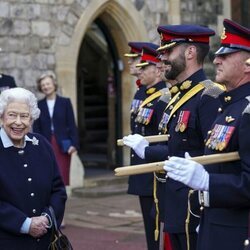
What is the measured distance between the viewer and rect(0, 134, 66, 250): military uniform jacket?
4.36m

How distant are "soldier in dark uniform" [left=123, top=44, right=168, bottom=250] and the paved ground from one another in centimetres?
156

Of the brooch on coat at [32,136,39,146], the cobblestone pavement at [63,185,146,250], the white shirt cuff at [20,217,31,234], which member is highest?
the brooch on coat at [32,136,39,146]

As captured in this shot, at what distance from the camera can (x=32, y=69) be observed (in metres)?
10.8

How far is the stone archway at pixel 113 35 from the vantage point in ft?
36.8

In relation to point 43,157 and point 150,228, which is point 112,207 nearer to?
point 150,228

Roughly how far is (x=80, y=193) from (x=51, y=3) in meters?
2.72

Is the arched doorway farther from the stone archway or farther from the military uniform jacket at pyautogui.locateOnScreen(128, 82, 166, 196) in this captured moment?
the military uniform jacket at pyautogui.locateOnScreen(128, 82, 166, 196)

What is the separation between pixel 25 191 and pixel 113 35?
8.10m

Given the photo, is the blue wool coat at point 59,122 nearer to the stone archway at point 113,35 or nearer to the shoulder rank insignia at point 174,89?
the stone archway at point 113,35

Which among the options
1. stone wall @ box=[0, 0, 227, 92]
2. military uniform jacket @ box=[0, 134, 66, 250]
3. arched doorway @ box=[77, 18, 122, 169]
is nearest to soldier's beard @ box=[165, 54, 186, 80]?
military uniform jacket @ box=[0, 134, 66, 250]

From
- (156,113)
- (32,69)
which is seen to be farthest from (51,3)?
(156,113)

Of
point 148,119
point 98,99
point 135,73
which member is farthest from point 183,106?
point 98,99

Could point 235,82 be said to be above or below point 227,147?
above

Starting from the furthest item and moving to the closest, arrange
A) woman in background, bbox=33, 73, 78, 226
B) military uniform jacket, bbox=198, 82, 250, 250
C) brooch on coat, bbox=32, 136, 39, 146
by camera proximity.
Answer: woman in background, bbox=33, 73, 78, 226
brooch on coat, bbox=32, 136, 39, 146
military uniform jacket, bbox=198, 82, 250, 250
